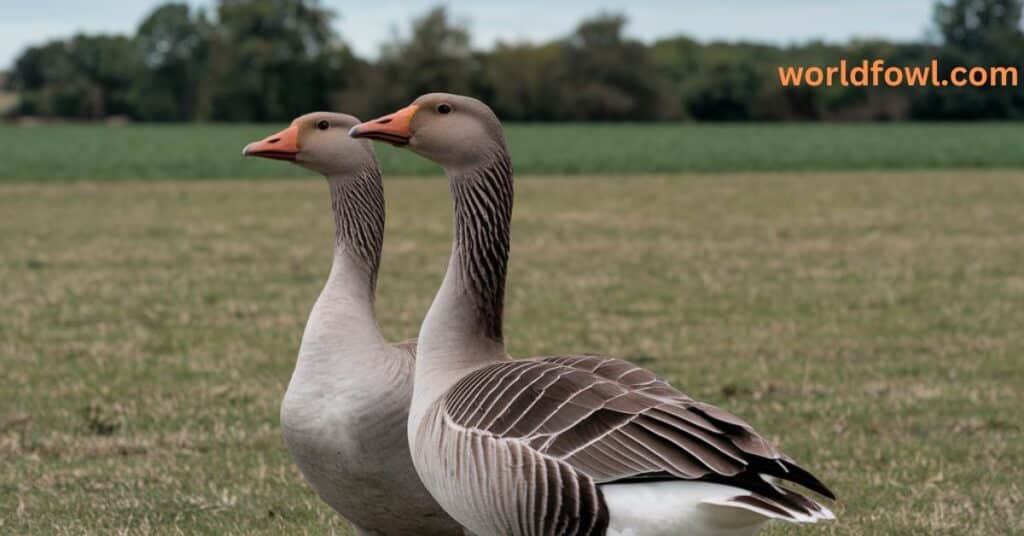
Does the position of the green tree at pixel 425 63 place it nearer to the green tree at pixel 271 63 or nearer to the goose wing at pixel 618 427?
the green tree at pixel 271 63

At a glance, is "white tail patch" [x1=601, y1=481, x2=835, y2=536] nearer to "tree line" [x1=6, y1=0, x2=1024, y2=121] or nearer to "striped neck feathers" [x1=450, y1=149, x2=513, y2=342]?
"striped neck feathers" [x1=450, y1=149, x2=513, y2=342]

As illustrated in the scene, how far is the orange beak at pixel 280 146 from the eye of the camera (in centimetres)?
536

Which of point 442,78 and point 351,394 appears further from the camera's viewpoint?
point 442,78

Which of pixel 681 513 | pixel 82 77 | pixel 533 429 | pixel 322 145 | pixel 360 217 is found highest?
pixel 82 77

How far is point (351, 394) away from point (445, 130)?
1123 mm

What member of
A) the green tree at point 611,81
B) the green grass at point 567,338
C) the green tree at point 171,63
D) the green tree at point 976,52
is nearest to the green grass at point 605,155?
the green tree at point 976,52

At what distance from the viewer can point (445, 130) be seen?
4707mm

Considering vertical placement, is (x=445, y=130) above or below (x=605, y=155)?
above

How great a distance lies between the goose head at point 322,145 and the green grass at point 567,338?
5.69 ft

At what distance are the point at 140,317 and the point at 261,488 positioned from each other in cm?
639

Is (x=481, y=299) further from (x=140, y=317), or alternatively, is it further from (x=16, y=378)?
(x=140, y=317)

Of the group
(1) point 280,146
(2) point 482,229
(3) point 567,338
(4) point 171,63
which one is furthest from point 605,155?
(4) point 171,63

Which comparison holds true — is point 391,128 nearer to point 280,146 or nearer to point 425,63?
point 280,146

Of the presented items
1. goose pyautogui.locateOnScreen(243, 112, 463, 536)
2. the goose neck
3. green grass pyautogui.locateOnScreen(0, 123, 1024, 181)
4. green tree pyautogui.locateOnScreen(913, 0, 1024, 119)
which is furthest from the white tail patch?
green tree pyautogui.locateOnScreen(913, 0, 1024, 119)
